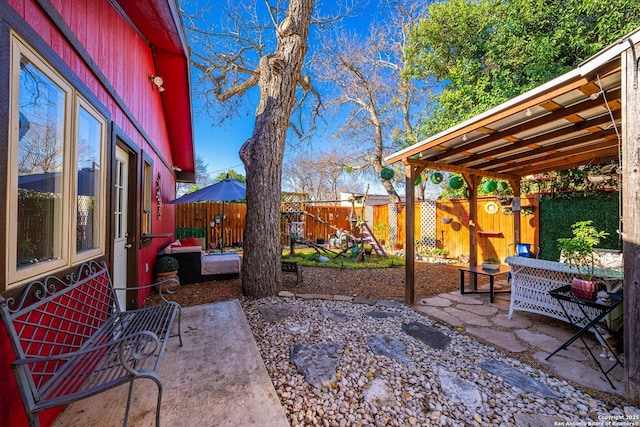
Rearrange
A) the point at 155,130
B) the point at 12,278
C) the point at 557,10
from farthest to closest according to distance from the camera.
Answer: the point at 557,10, the point at 155,130, the point at 12,278

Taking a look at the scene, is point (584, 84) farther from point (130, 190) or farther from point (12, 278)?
point (130, 190)

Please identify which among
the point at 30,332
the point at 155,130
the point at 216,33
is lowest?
the point at 30,332

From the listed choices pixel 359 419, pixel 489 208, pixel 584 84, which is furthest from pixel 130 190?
pixel 489 208

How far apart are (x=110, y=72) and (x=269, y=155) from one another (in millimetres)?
2005

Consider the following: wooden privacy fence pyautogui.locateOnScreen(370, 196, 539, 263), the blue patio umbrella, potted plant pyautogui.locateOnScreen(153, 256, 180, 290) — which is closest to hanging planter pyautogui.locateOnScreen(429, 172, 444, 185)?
wooden privacy fence pyautogui.locateOnScreen(370, 196, 539, 263)

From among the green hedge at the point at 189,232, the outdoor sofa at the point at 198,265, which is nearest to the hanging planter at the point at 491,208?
the outdoor sofa at the point at 198,265

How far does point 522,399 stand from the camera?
5.96 ft

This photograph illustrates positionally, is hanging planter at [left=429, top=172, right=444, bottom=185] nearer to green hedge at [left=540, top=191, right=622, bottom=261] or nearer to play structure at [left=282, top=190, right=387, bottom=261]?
play structure at [left=282, top=190, right=387, bottom=261]

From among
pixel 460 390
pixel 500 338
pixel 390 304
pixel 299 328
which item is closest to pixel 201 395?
pixel 299 328

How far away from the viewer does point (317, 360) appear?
2.22m

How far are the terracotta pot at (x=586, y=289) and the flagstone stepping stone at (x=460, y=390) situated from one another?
1.31 meters

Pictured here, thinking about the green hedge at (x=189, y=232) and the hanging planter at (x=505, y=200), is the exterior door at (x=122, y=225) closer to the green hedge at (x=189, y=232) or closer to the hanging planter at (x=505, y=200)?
the green hedge at (x=189, y=232)

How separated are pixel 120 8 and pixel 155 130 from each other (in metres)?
2.12

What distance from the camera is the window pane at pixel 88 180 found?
2000 mm
